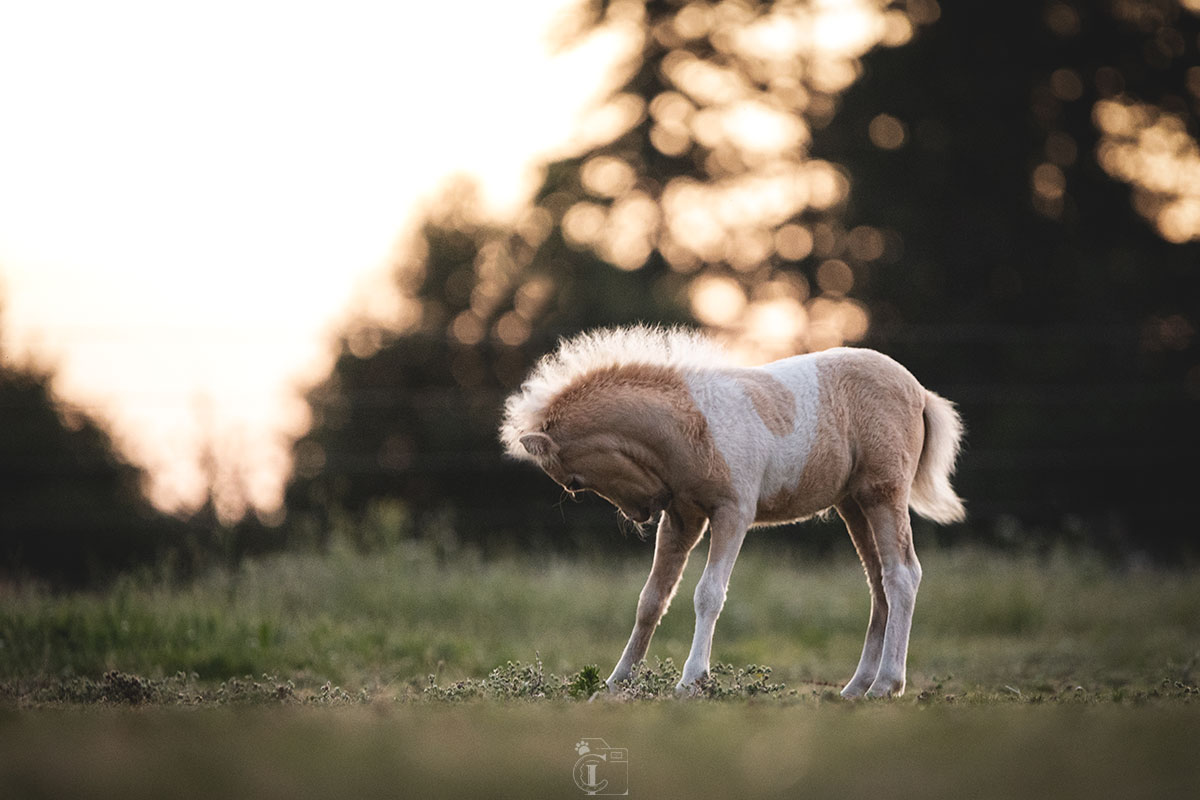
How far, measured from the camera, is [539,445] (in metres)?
6.17

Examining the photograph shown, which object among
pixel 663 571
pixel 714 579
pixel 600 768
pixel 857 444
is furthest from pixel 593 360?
pixel 600 768

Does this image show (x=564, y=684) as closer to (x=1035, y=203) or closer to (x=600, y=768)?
(x=600, y=768)

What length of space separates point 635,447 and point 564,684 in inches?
50.3

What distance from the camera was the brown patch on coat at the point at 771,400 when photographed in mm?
6523

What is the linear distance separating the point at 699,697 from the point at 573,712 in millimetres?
1146

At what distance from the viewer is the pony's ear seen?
617cm

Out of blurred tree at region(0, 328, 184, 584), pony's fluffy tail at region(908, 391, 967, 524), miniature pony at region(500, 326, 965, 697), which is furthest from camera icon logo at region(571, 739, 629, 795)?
blurred tree at region(0, 328, 184, 584)

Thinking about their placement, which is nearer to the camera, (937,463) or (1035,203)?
(937,463)

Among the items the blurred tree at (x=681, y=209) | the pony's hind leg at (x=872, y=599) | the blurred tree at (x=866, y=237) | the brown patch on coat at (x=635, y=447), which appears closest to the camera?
the brown patch on coat at (x=635, y=447)

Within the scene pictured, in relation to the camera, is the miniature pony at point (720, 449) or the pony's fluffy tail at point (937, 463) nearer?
the miniature pony at point (720, 449)

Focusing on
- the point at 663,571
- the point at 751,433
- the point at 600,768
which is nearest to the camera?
the point at 600,768

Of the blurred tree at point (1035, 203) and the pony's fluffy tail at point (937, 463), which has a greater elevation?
the blurred tree at point (1035, 203)

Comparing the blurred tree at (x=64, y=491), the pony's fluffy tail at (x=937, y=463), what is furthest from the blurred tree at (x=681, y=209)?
the pony's fluffy tail at (x=937, y=463)

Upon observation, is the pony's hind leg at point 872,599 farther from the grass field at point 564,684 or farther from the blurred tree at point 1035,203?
the blurred tree at point 1035,203
